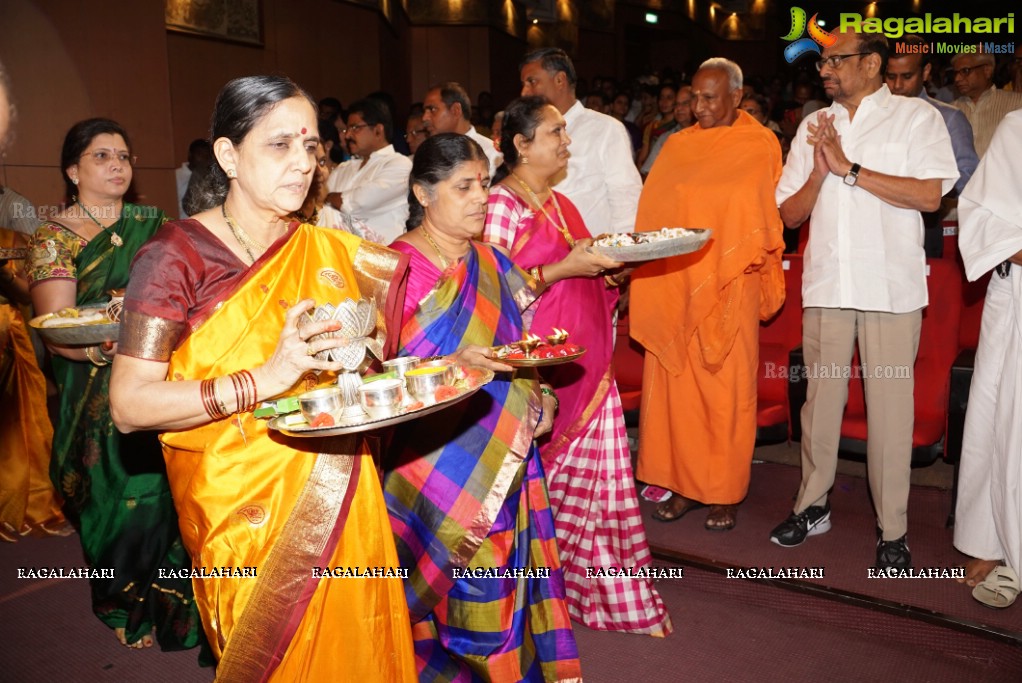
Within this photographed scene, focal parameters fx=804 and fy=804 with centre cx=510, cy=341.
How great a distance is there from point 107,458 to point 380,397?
2.00 meters

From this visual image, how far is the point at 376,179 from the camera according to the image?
5.34 m

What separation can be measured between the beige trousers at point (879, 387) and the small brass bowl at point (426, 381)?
7.43ft

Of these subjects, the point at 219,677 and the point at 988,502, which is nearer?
the point at 219,677

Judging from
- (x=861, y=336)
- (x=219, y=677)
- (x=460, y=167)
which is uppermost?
(x=460, y=167)

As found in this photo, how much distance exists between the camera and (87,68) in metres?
6.66

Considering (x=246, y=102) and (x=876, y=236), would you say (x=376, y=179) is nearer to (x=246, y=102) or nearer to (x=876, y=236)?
(x=876, y=236)

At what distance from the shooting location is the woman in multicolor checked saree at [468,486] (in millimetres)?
2383

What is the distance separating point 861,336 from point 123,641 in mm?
3184

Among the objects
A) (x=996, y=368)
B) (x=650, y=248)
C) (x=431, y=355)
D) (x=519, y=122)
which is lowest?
(x=996, y=368)

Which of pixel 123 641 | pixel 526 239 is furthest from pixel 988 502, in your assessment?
pixel 123 641

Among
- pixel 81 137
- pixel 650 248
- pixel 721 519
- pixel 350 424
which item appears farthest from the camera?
pixel 721 519

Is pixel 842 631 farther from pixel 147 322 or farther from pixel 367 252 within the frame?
pixel 147 322

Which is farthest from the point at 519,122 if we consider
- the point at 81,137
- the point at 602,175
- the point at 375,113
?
the point at 375,113

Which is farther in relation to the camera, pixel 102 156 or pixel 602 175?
pixel 602 175
